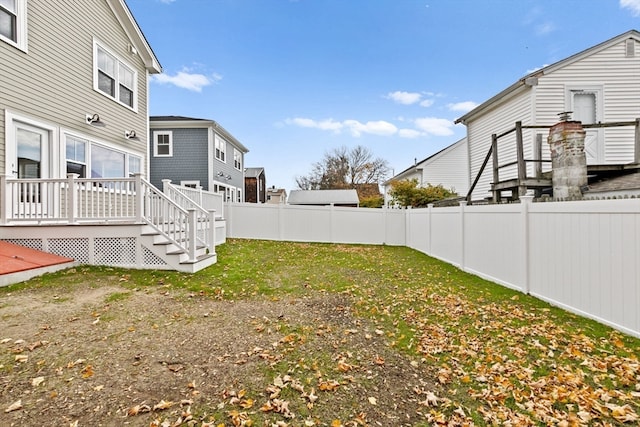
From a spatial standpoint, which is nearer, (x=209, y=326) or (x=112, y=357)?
(x=112, y=357)

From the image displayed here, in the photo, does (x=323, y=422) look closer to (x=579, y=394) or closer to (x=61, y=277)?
(x=579, y=394)

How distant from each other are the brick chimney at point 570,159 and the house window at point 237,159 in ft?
61.3

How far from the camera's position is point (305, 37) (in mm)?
16719

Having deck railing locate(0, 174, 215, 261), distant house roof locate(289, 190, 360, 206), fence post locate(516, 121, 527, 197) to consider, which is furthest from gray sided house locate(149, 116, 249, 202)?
distant house roof locate(289, 190, 360, 206)

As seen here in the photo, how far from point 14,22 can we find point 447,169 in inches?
785

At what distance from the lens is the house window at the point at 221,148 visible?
18.1 metres

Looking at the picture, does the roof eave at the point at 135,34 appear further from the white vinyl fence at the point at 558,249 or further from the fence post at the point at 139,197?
the white vinyl fence at the point at 558,249

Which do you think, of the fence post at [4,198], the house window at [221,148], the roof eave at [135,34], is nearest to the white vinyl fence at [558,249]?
the fence post at [4,198]

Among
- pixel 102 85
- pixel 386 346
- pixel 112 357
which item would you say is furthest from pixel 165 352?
pixel 102 85

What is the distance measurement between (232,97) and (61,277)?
16926 mm

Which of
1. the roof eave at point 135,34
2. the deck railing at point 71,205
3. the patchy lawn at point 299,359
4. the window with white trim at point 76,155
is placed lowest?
the patchy lawn at point 299,359

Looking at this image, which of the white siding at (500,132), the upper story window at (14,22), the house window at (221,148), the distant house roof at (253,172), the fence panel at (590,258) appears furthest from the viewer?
the distant house roof at (253,172)

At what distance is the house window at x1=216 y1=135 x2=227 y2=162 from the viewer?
18.1 meters

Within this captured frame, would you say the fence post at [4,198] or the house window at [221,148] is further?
the house window at [221,148]
